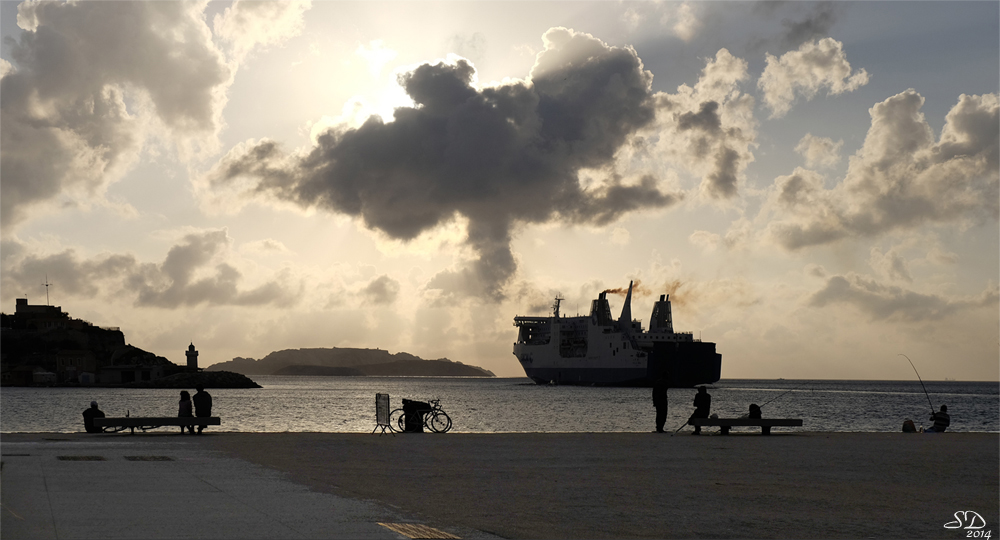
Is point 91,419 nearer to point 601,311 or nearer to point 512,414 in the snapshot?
point 512,414

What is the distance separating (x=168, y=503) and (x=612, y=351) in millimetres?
156137

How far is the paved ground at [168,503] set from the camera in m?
8.96

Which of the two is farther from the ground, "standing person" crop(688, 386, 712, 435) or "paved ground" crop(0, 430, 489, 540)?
"standing person" crop(688, 386, 712, 435)

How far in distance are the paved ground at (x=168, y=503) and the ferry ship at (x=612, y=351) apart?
147 m

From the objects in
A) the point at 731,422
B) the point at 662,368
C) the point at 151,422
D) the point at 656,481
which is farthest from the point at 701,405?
the point at 662,368

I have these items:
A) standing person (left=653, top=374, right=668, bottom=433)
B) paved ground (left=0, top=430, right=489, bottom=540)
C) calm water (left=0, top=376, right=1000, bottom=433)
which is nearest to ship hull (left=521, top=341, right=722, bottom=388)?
calm water (left=0, top=376, right=1000, bottom=433)

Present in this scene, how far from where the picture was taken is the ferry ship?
16162 cm

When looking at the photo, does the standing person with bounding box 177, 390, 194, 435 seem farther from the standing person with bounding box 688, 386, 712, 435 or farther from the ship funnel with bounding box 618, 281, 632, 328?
the ship funnel with bounding box 618, 281, 632, 328

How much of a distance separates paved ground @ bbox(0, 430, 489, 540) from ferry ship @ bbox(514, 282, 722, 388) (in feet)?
482

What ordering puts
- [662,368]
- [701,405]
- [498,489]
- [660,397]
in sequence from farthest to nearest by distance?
[662,368] → [660,397] → [701,405] → [498,489]

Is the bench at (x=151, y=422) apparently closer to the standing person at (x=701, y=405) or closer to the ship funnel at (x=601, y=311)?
the standing person at (x=701, y=405)

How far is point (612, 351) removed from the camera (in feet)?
539

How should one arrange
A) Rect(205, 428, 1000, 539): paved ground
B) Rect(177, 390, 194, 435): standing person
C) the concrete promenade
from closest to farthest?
the concrete promenade, Rect(205, 428, 1000, 539): paved ground, Rect(177, 390, 194, 435): standing person

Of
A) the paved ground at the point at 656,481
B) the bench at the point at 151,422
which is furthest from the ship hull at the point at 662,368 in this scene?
the paved ground at the point at 656,481
